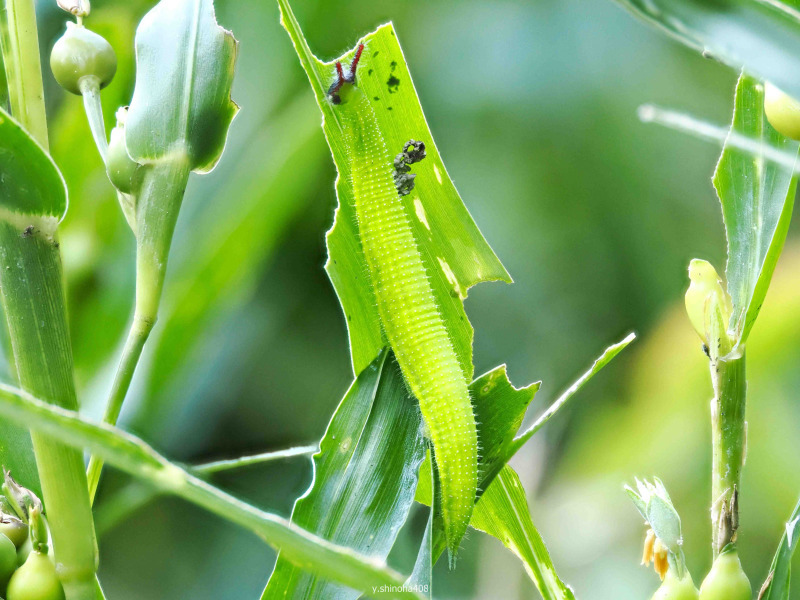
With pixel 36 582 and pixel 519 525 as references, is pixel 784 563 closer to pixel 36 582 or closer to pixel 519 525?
pixel 519 525

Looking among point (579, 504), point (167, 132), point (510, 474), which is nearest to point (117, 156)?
point (167, 132)

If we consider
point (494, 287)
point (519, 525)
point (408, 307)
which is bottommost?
point (494, 287)

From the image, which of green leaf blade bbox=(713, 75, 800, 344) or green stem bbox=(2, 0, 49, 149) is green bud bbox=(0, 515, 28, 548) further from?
green leaf blade bbox=(713, 75, 800, 344)

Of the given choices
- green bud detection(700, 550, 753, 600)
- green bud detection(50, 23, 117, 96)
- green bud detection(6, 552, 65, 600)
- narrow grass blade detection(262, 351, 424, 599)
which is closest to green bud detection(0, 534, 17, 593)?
green bud detection(6, 552, 65, 600)

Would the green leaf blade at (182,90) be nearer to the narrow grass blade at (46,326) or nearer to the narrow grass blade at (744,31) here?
the narrow grass blade at (46,326)

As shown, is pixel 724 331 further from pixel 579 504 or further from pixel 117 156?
pixel 579 504

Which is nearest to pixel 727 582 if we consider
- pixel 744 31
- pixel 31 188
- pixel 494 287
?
pixel 744 31
